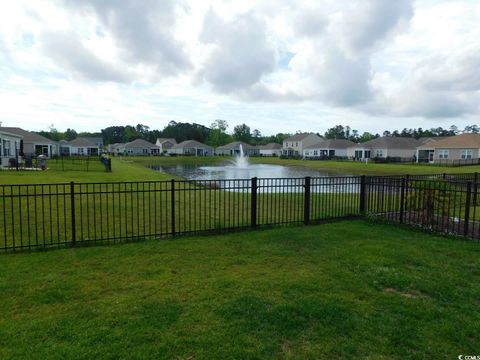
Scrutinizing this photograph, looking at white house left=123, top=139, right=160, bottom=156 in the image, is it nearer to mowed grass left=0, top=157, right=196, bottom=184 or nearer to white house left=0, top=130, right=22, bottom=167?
white house left=0, top=130, right=22, bottom=167

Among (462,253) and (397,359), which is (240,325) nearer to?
(397,359)

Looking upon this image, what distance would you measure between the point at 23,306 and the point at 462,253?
7554 mm

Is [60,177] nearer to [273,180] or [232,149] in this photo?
[273,180]

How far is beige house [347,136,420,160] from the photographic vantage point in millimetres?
65750

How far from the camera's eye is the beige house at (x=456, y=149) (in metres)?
49.8

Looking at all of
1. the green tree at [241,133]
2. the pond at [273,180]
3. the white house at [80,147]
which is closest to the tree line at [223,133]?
the green tree at [241,133]

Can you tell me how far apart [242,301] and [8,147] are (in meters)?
34.0

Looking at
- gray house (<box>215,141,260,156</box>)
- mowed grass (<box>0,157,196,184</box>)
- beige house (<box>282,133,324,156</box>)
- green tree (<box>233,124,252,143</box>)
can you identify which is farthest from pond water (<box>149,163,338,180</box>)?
green tree (<box>233,124,252,143</box>)

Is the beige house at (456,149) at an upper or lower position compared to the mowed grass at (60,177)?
upper

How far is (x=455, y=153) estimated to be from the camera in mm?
51781

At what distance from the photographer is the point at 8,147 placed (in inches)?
1216

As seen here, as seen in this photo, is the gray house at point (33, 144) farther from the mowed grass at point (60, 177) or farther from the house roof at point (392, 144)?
the house roof at point (392, 144)

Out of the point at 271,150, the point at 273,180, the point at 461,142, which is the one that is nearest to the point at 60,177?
the point at 273,180

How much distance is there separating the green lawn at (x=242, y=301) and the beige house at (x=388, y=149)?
63.7 metres
